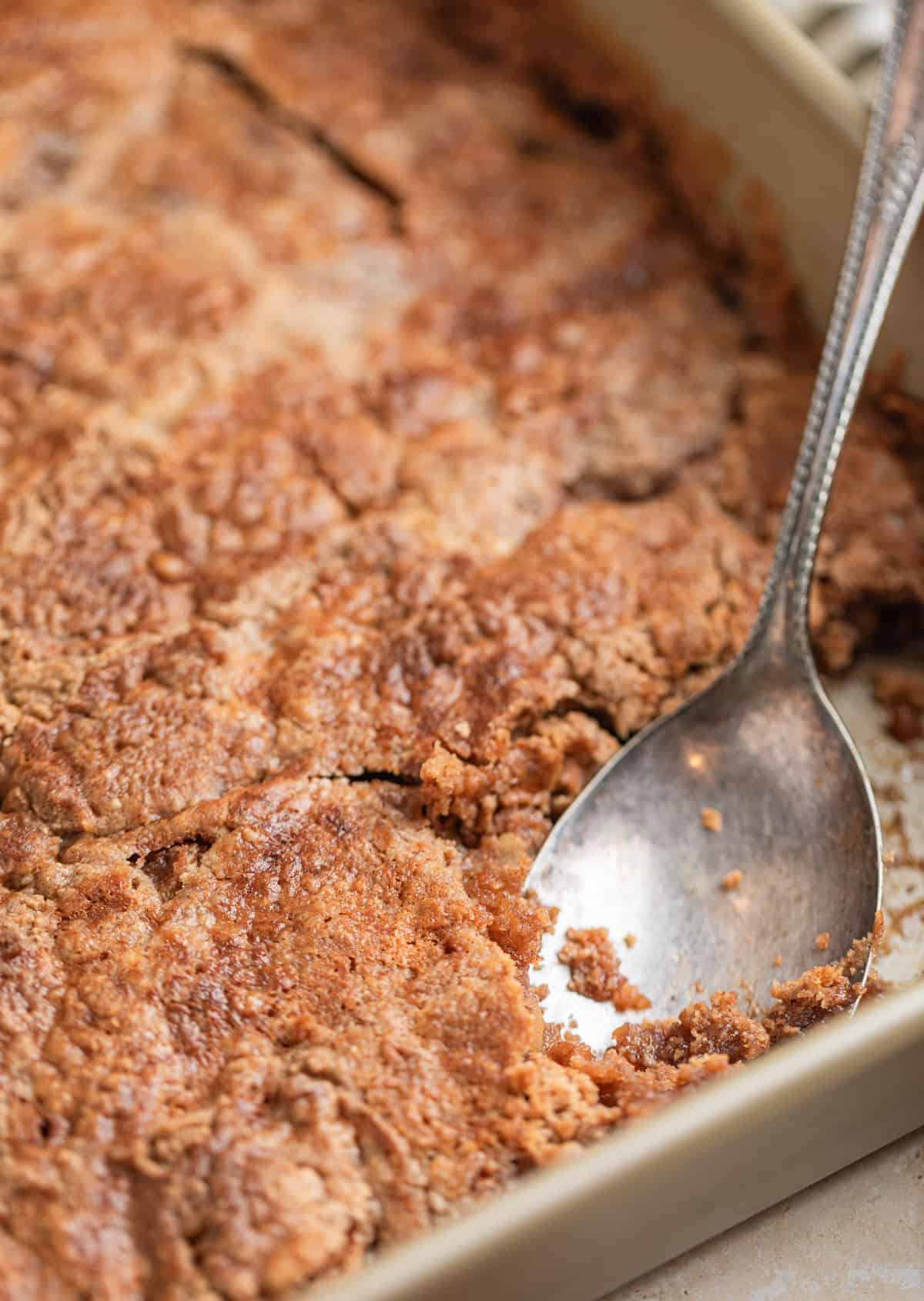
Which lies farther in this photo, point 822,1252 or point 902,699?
point 902,699

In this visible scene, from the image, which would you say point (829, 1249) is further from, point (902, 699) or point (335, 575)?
point (335, 575)

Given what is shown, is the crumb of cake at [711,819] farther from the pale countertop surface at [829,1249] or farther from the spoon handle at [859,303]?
the pale countertop surface at [829,1249]

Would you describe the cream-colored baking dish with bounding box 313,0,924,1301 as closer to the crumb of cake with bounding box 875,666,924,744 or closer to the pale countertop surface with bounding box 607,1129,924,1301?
the pale countertop surface with bounding box 607,1129,924,1301

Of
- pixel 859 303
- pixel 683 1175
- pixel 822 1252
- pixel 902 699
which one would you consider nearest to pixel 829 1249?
pixel 822 1252

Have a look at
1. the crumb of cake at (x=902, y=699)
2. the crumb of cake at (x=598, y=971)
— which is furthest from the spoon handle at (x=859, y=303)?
the crumb of cake at (x=598, y=971)

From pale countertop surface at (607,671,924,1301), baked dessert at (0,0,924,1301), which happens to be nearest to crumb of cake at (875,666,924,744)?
baked dessert at (0,0,924,1301)

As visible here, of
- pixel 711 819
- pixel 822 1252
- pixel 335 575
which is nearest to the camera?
pixel 822 1252

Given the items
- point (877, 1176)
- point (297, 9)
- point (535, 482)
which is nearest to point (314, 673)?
point (535, 482)
